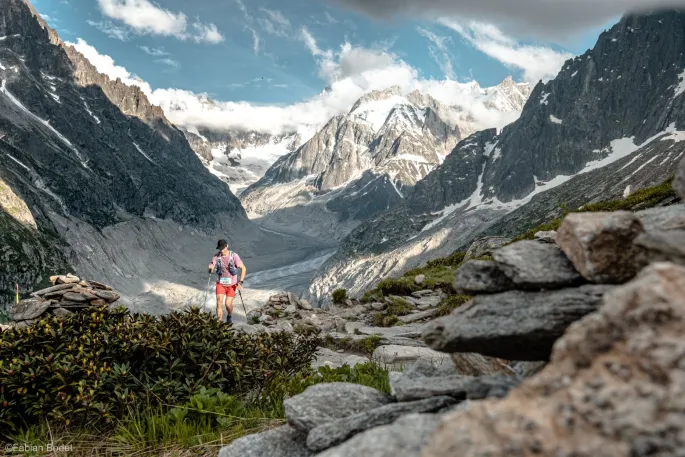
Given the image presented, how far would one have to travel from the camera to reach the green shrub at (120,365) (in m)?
7.02

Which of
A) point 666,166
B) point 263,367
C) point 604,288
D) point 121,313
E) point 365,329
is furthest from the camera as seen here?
point 666,166

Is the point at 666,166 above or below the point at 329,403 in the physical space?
above

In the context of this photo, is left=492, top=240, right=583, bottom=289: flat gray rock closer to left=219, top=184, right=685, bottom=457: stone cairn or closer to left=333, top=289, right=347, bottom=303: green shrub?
left=219, top=184, right=685, bottom=457: stone cairn

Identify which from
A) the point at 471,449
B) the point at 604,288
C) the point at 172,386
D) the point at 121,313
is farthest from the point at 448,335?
the point at 121,313

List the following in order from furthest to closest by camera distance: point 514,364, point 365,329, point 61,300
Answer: point 365,329 < point 61,300 < point 514,364

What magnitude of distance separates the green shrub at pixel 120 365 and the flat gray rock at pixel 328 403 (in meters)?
3.03

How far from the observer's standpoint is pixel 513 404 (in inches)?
104

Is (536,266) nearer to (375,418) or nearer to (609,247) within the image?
(609,247)

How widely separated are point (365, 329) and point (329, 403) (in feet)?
41.5

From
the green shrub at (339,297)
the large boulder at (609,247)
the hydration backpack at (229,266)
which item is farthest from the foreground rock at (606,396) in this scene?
the green shrub at (339,297)

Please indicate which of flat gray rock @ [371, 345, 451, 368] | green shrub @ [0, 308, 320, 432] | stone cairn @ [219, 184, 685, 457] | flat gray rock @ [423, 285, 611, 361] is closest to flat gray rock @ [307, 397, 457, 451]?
stone cairn @ [219, 184, 685, 457]

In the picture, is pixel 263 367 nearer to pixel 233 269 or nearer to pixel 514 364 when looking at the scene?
pixel 514 364

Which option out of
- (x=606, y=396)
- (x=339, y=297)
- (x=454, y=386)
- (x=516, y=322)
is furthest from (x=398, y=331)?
(x=606, y=396)

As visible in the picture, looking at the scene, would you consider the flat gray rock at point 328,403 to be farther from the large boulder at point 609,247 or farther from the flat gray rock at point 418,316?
the flat gray rock at point 418,316
